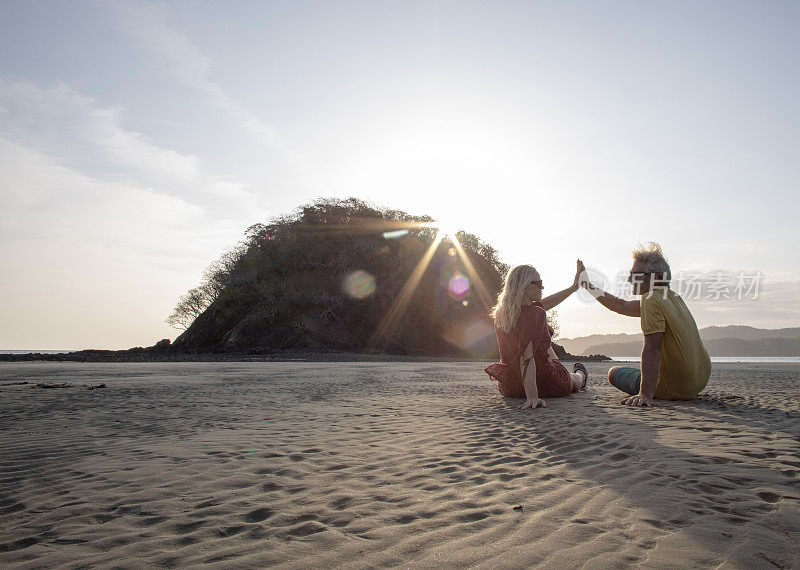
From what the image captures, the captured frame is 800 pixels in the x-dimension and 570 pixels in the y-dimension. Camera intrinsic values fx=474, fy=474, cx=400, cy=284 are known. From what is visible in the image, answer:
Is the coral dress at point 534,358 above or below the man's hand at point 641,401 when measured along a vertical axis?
above

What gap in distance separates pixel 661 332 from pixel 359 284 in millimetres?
A: 35194

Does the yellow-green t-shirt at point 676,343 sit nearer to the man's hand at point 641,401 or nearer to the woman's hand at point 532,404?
the man's hand at point 641,401

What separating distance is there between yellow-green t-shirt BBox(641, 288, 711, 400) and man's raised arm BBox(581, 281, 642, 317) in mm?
409

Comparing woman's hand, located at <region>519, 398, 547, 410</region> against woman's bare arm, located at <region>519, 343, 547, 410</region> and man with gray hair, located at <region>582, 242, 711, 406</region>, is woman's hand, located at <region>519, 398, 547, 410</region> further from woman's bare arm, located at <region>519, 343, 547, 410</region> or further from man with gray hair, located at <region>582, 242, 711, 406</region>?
man with gray hair, located at <region>582, 242, 711, 406</region>

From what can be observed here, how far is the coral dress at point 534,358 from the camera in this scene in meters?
5.59

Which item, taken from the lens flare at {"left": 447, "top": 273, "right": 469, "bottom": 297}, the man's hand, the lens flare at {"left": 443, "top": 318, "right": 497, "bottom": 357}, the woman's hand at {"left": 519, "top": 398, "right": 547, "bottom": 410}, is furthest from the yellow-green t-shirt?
the lens flare at {"left": 447, "top": 273, "right": 469, "bottom": 297}

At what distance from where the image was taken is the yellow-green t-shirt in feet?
16.6

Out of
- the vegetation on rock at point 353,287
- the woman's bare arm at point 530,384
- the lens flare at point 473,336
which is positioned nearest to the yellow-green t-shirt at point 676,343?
the woman's bare arm at point 530,384

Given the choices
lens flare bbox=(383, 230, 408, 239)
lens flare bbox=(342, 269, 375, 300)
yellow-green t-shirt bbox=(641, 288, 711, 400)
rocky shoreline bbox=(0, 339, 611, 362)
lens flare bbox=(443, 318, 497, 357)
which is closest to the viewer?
yellow-green t-shirt bbox=(641, 288, 711, 400)

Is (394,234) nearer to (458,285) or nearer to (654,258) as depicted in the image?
(458,285)

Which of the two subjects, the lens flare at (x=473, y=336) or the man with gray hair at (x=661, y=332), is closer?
the man with gray hair at (x=661, y=332)

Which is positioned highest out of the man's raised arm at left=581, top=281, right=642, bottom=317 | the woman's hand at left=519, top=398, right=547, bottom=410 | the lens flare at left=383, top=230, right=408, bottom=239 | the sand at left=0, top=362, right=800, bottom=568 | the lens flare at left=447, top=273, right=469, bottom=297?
the lens flare at left=383, top=230, right=408, bottom=239

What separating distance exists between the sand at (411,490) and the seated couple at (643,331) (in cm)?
44

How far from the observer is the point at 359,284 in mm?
39688
